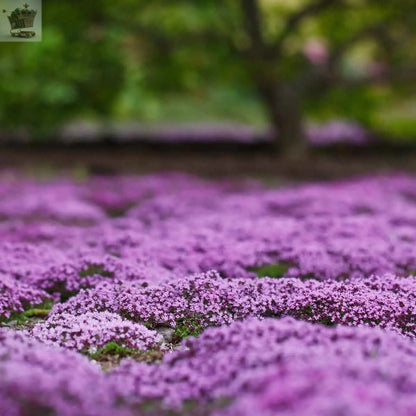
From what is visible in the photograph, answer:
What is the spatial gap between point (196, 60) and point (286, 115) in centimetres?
405

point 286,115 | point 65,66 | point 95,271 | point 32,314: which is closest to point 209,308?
point 32,314

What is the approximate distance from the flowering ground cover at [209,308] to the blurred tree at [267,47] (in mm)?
8626

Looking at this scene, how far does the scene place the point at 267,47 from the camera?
2347 cm

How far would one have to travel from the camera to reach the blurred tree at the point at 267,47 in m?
23.2

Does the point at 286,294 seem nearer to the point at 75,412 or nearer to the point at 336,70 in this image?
the point at 75,412

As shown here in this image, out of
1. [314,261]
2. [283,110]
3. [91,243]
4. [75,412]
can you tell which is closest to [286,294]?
[314,261]

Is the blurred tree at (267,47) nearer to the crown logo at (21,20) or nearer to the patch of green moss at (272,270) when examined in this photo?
the crown logo at (21,20)

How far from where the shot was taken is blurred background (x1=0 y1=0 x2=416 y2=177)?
23391 millimetres

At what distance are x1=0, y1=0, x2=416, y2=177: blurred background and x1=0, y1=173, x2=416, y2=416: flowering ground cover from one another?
29.0 ft

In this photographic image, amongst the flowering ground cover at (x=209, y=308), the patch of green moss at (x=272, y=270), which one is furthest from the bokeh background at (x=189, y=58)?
the patch of green moss at (x=272, y=270)

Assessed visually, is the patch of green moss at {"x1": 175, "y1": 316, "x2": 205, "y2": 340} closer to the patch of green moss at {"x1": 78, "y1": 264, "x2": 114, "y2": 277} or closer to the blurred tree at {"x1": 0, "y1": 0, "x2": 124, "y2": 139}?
the patch of green moss at {"x1": 78, "y1": 264, "x2": 114, "y2": 277}

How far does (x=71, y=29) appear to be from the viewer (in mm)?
23766

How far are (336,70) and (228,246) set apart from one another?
16096mm

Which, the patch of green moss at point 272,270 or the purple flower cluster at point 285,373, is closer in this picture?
the purple flower cluster at point 285,373
